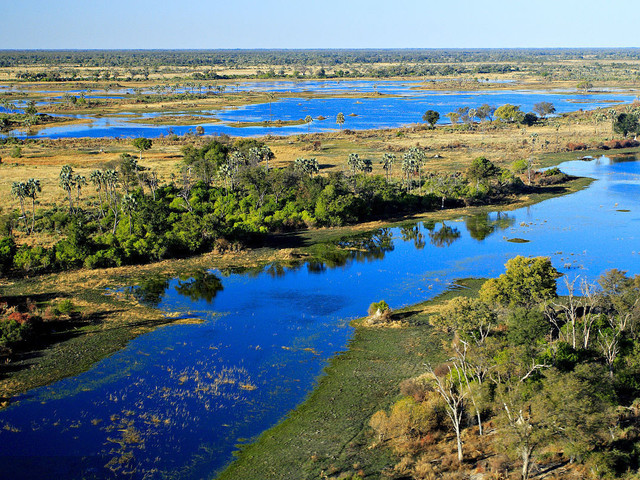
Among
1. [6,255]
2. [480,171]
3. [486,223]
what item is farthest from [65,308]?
[480,171]

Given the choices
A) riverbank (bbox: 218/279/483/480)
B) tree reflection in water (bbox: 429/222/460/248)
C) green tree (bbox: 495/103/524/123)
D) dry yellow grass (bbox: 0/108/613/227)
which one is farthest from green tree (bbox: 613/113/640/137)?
riverbank (bbox: 218/279/483/480)

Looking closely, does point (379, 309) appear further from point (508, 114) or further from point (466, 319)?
point (508, 114)

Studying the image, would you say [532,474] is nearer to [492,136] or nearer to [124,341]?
[124,341]

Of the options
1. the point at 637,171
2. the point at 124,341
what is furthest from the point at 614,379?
the point at 637,171

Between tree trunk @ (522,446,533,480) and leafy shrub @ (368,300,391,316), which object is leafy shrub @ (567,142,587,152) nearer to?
leafy shrub @ (368,300,391,316)

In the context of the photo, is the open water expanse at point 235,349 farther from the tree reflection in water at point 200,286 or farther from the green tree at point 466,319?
the green tree at point 466,319
